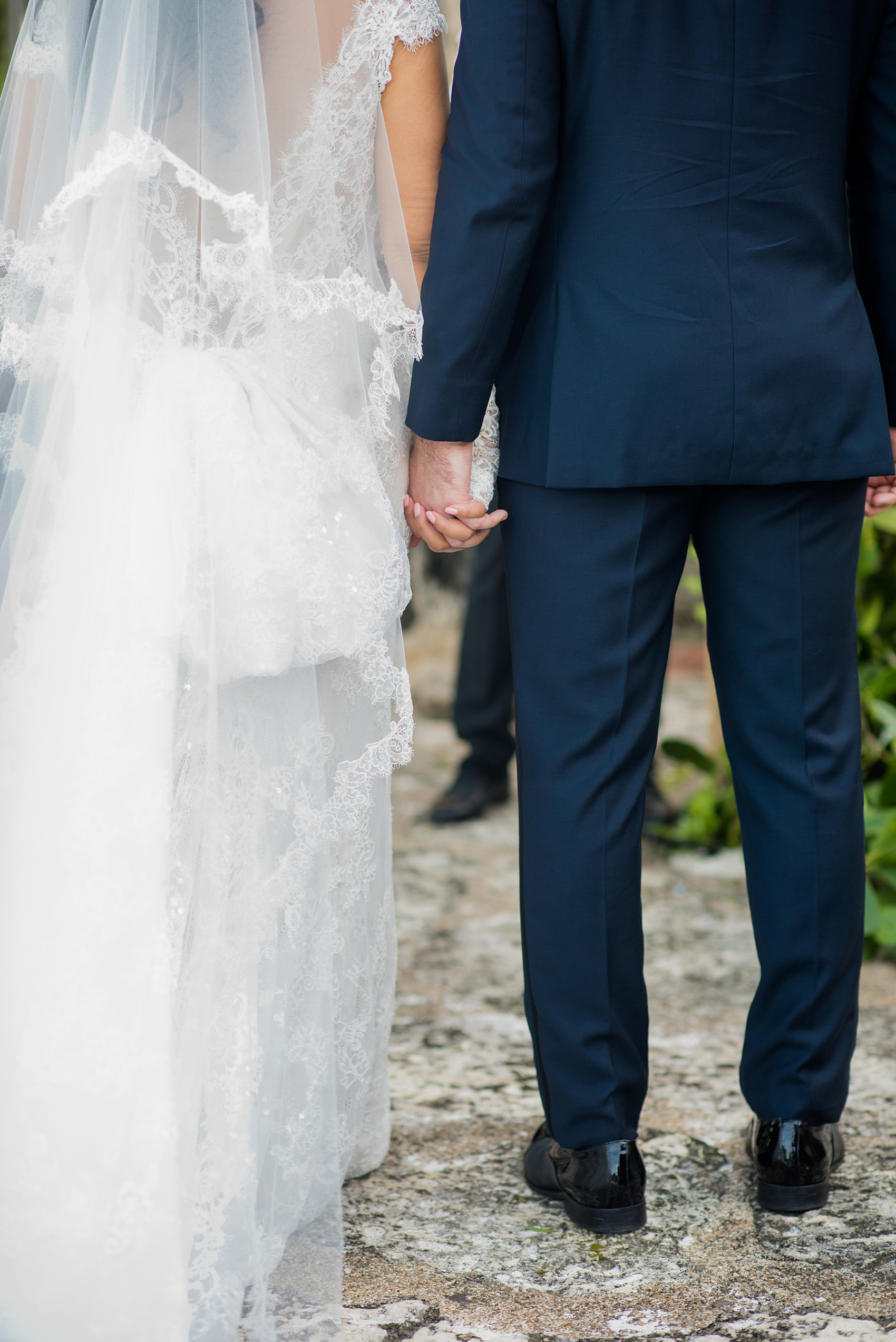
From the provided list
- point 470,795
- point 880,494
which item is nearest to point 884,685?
point 880,494

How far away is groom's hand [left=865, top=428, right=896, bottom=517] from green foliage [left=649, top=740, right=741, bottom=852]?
4.48ft

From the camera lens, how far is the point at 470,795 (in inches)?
147

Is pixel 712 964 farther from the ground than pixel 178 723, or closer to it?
closer to it

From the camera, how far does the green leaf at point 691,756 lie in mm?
3332

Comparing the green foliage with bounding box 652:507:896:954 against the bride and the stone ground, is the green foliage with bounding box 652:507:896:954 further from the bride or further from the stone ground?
the bride

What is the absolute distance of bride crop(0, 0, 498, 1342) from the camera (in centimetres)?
138

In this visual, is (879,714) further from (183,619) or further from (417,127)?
(183,619)

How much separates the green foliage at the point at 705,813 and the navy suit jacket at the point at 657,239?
181 cm

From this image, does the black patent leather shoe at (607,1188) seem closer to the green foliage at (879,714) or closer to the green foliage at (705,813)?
the green foliage at (879,714)

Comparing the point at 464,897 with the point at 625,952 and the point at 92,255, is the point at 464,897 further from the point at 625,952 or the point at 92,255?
the point at 92,255

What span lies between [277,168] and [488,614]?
2.32 meters

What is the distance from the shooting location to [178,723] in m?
1.49

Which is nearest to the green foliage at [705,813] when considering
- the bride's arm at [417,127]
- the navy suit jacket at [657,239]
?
the navy suit jacket at [657,239]

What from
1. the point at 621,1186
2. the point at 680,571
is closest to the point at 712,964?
the point at 621,1186
